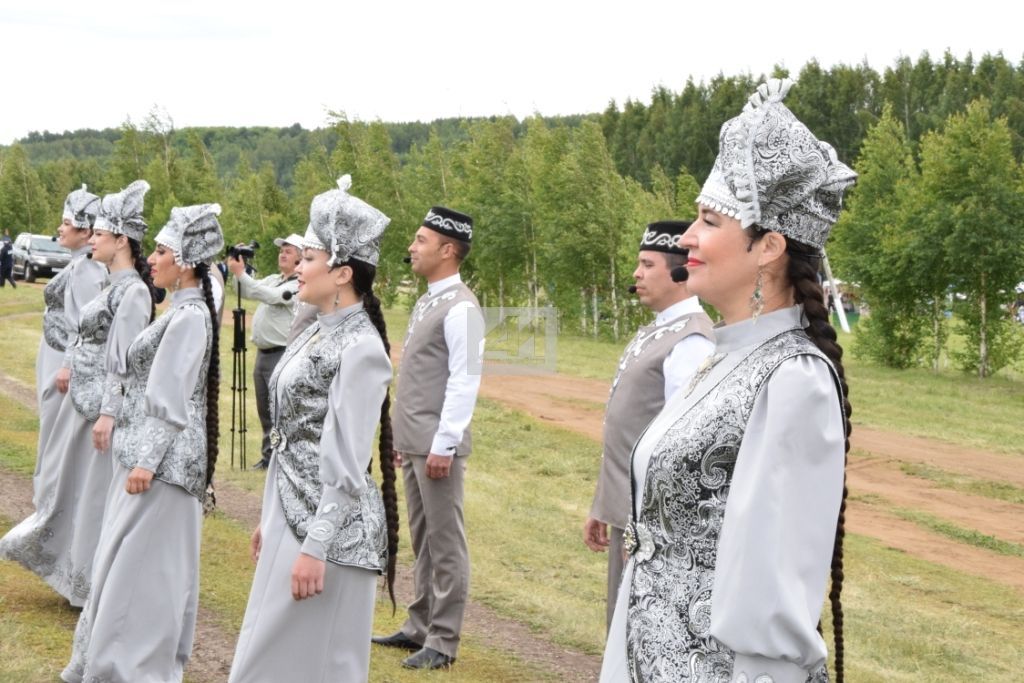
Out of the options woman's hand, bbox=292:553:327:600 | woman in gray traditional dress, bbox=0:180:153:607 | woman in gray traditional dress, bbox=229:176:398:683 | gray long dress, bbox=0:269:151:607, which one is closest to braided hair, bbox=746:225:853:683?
woman in gray traditional dress, bbox=229:176:398:683

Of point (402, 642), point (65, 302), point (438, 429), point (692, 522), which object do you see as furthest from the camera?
point (65, 302)

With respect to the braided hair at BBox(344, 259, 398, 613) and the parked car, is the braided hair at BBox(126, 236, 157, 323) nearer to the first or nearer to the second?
the braided hair at BBox(344, 259, 398, 613)

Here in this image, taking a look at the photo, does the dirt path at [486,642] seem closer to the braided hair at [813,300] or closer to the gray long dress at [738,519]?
the gray long dress at [738,519]

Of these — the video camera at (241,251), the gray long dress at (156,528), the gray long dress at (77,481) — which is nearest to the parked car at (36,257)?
the video camera at (241,251)

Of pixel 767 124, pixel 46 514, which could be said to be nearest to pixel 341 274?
pixel 767 124

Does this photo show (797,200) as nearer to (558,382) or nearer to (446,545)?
(446,545)

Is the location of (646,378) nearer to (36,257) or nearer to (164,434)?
(164,434)

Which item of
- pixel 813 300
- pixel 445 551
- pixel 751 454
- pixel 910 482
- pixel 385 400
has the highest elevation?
pixel 813 300

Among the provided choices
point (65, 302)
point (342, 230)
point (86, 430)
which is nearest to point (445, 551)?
point (86, 430)

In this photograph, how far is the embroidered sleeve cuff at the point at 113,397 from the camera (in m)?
5.88

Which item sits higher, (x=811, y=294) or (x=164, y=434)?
(x=811, y=294)

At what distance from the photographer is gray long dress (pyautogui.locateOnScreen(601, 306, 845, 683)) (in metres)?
2.35

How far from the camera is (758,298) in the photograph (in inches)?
105

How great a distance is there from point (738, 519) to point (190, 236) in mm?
3889
